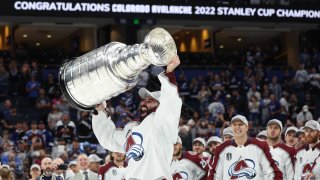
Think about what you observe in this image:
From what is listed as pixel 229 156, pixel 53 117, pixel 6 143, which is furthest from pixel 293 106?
pixel 229 156

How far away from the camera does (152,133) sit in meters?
7.54

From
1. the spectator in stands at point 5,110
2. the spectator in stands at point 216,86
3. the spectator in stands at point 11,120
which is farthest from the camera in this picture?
the spectator in stands at point 216,86

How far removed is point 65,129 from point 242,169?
10704 millimetres

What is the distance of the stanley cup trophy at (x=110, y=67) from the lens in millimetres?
6590

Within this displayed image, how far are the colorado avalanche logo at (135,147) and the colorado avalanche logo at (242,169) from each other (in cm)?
235

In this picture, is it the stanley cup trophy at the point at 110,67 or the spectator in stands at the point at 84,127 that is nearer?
the stanley cup trophy at the point at 110,67

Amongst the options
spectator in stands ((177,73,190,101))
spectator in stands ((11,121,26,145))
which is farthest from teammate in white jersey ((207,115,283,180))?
Result: spectator in stands ((177,73,190,101))

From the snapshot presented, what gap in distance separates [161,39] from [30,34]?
27020 mm

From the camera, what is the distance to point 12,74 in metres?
25.1

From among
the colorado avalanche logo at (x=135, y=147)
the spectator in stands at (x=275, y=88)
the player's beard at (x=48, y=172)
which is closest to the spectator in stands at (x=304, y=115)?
the spectator in stands at (x=275, y=88)

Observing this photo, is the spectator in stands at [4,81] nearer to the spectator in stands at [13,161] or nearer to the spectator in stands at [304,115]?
the spectator in stands at [13,161]

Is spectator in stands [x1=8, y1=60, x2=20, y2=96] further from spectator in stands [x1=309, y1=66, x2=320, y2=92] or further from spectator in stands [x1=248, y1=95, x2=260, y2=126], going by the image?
spectator in stands [x1=309, y1=66, x2=320, y2=92]

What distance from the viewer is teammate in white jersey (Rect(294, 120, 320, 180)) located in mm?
11508

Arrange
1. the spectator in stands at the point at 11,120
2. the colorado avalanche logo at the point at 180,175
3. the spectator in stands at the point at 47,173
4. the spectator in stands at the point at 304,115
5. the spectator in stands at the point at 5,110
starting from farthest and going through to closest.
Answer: the spectator in stands at the point at 304,115 < the spectator in stands at the point at 5,110 < the spectator in stands at the point at 11,120 < the spectator in stands at the point at 47,173 < the colorado avalanche logo at the point at 180,175
